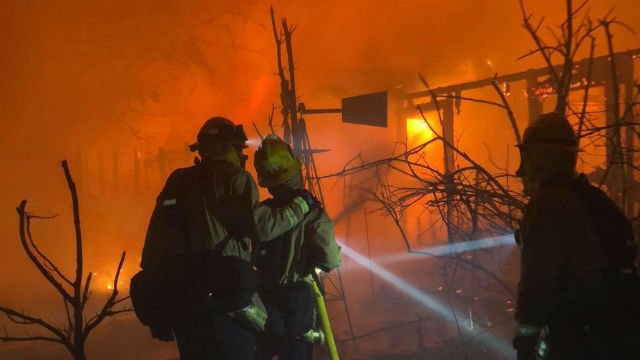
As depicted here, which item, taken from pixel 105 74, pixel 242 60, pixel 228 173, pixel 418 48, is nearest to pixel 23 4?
pixel 105 74

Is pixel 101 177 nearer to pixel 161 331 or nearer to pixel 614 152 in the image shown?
pixel 161 331

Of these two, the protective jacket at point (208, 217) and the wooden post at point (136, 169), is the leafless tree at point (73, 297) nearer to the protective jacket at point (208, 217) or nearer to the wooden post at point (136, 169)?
the protective jacket at point (208, 217)

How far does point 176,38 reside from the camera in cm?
1752

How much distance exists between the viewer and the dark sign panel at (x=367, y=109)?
15.2 ft

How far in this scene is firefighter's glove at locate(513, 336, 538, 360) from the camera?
68.2 inches

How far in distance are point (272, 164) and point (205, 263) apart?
2.83 ft

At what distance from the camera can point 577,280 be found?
1.68m

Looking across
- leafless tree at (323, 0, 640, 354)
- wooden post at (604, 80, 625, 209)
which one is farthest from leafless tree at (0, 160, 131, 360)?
wooden post at (604, 80, 625, 209)

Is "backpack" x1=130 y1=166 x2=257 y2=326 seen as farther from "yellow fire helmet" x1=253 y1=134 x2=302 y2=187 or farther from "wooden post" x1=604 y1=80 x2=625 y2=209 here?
"wooden post" x1=604 y1=80 x2=625 y2=209

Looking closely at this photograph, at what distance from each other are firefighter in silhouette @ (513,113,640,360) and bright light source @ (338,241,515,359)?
417cm

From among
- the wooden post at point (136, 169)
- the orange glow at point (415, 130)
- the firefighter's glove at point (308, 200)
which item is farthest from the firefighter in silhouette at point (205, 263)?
the wooden post at point (136, 169)

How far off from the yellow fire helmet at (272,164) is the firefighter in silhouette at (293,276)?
2.6 inches

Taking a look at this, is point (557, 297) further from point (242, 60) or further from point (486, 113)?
point (486, 113)

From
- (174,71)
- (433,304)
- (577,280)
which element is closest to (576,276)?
(577,280)
